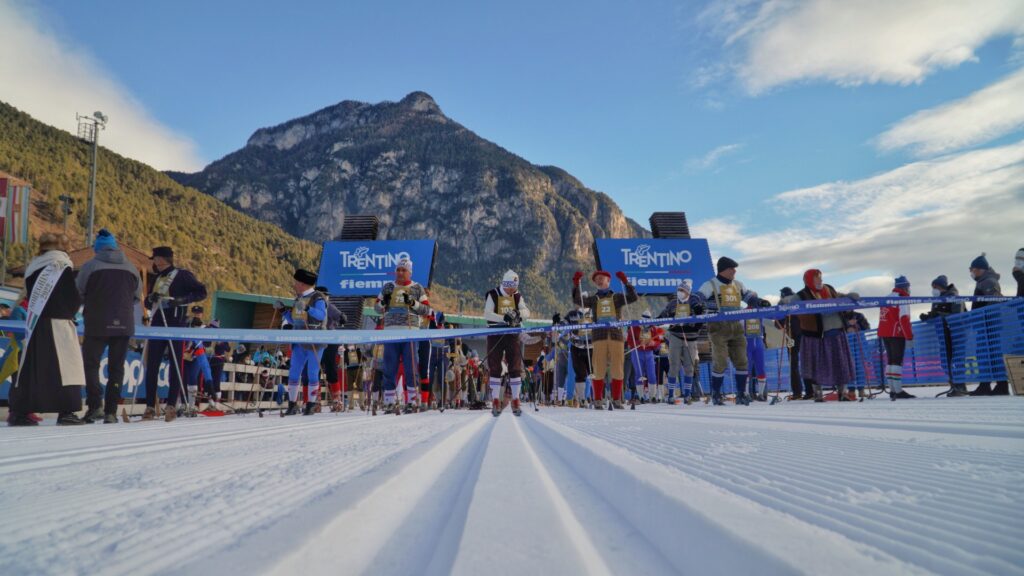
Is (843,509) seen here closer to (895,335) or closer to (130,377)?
(895,335)

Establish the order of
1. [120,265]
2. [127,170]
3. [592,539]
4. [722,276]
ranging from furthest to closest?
[127,170] < [722,276] < [120,265] < [592,539]

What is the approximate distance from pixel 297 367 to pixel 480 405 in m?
5.73

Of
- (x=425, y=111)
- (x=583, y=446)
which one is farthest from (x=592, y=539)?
(x=425, y=111)

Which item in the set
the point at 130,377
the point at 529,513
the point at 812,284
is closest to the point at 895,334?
the point at 812,284

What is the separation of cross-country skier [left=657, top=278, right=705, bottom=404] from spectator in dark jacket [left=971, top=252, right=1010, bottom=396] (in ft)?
12.5

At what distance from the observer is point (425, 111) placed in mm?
190875

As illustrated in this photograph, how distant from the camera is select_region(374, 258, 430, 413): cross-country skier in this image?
748 centimetres

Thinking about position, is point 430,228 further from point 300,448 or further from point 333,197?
point 300,448

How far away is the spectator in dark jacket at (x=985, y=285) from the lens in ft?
25.3

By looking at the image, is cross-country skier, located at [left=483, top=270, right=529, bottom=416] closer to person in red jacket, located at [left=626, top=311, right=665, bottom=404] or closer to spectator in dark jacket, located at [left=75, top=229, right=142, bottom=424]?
spectator in dark jacket, located at [left=75, top=229, right=142, bottom=424]

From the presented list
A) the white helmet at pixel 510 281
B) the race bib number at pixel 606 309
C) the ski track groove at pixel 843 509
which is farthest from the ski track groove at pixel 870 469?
the race bib number at pixel 606 309

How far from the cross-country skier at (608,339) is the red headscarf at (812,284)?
2.29m

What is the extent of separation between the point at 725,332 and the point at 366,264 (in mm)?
16301

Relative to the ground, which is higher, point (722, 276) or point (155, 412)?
point (722, 276)
